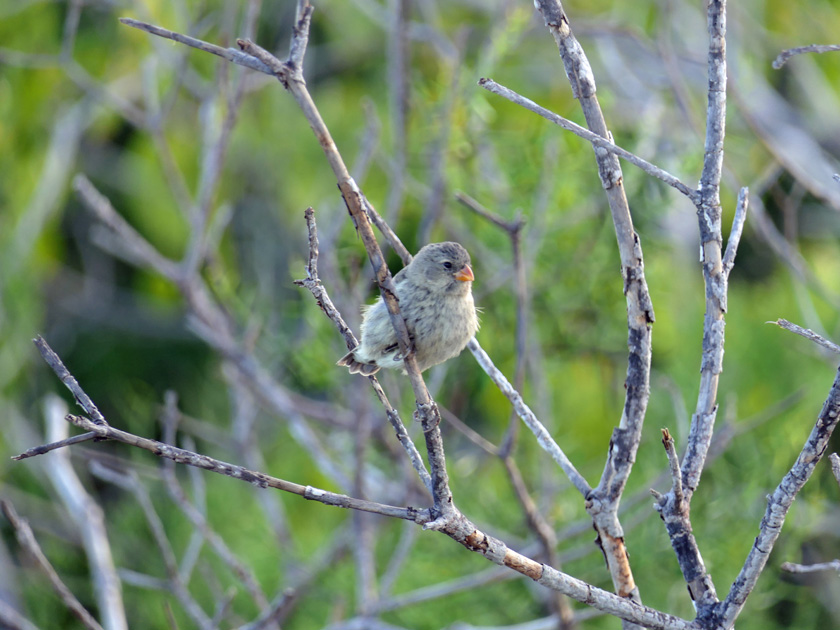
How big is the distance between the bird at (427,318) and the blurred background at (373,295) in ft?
0.83

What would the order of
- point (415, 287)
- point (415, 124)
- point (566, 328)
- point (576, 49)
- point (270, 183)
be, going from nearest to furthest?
point (576, 49) → point (415, 287) → point (566, 328) → point (415, 124) → point (270, 183)

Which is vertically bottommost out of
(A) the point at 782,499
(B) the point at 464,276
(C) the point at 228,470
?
(C) the point at 228,470

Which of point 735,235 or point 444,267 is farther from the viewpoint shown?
point 444,267

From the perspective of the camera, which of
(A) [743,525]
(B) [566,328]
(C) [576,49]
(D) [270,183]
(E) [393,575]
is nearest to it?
(C) [576,49]

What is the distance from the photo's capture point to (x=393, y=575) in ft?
12.5

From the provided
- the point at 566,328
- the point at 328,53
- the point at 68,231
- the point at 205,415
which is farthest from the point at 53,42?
the point at 566,328

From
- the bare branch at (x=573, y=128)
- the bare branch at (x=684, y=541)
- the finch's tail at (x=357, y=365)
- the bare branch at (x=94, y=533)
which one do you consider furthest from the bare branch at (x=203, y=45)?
the bare branch at (x=94, y=533)

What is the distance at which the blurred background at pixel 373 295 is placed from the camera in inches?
165

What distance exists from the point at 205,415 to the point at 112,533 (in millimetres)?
1572

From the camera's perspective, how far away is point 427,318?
3.15 metres

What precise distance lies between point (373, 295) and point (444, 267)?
2376 millimetres

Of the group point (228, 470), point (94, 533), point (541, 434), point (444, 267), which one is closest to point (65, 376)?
point (228, 470)

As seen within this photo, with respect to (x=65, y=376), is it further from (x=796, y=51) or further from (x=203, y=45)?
(x=796, y=51)

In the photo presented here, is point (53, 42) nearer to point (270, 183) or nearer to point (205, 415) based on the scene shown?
point (270, 183)
